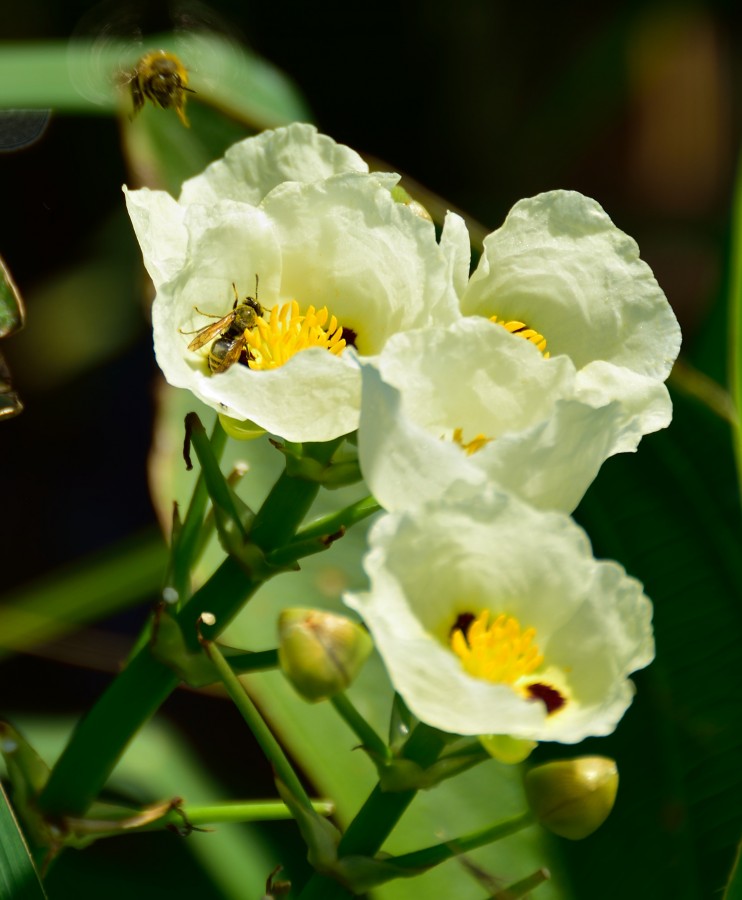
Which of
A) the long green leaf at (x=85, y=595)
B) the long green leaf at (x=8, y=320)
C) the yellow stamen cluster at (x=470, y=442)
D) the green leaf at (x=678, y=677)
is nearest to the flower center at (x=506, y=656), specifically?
the yellow stamen cluster at (x=470, y=442)

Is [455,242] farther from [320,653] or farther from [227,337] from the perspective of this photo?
[320,653]

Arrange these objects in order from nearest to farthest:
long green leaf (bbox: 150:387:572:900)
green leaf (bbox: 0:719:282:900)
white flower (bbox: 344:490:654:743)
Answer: white flower (bbox: 344:490:654:743) → long green leaf (bbox: 150:387:572:900) → green leaf (bbox: 0:719:282:900)

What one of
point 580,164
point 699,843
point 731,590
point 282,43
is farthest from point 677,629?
point 580,164

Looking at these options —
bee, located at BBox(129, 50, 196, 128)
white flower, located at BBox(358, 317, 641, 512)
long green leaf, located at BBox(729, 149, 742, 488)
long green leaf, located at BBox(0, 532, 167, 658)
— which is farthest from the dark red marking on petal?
long green leaf, located at BBox(0, 532, 167, 658)

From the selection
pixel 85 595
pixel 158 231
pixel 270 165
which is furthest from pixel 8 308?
pixel 85 595

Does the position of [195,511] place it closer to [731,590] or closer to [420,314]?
[420,314]

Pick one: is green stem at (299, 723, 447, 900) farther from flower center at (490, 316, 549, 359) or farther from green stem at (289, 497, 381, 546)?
flower center at (490, 316, 549, 359)
